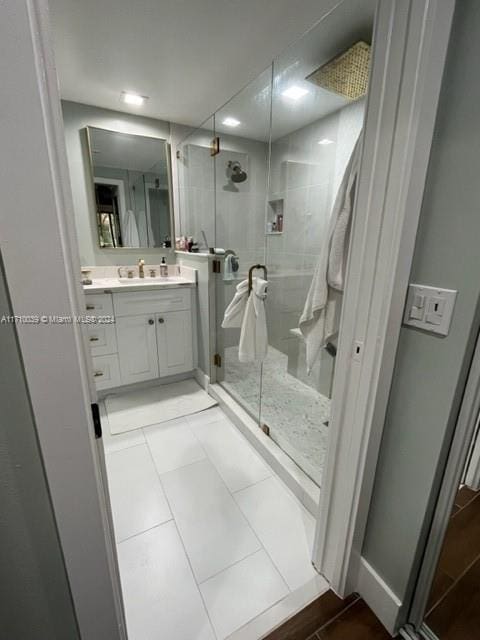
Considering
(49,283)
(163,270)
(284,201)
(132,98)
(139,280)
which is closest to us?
(49,283)

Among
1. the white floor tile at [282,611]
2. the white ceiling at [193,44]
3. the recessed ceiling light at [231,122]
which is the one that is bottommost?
the white floor tile at [282,611]

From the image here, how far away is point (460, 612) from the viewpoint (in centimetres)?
100

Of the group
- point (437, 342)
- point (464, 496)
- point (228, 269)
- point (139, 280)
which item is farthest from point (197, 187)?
point (464, 496)

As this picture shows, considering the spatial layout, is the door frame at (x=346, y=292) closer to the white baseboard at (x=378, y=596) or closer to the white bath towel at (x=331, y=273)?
the white baseboard at (x=378, y=596)

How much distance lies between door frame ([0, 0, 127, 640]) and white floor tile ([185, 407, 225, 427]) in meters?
1.50

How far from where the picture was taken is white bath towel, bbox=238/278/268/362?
1.69 metres

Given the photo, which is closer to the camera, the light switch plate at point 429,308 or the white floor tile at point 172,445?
the light switch plate at point 429,308

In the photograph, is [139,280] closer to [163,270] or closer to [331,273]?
[163,270]

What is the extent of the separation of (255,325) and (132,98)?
6.24ft

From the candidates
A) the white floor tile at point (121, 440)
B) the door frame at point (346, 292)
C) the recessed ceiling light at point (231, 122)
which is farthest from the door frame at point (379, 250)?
the recessed ceiling light at point (231, 122)

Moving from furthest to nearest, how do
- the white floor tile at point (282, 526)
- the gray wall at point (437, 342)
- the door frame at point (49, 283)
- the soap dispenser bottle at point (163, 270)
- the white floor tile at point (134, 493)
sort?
the soap dispenser bottle at point (163, 270) < the white floor tile at point (134, 493) < the white floor tile at point (282, 526) < the gray wall at point (437, 342) < the door frame at point (49, 283)

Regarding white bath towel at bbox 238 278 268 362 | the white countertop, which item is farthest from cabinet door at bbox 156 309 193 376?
white bath towel at bbox 238 278 268 362

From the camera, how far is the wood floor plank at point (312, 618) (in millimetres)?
961

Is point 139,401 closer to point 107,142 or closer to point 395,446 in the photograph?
point 395,446
